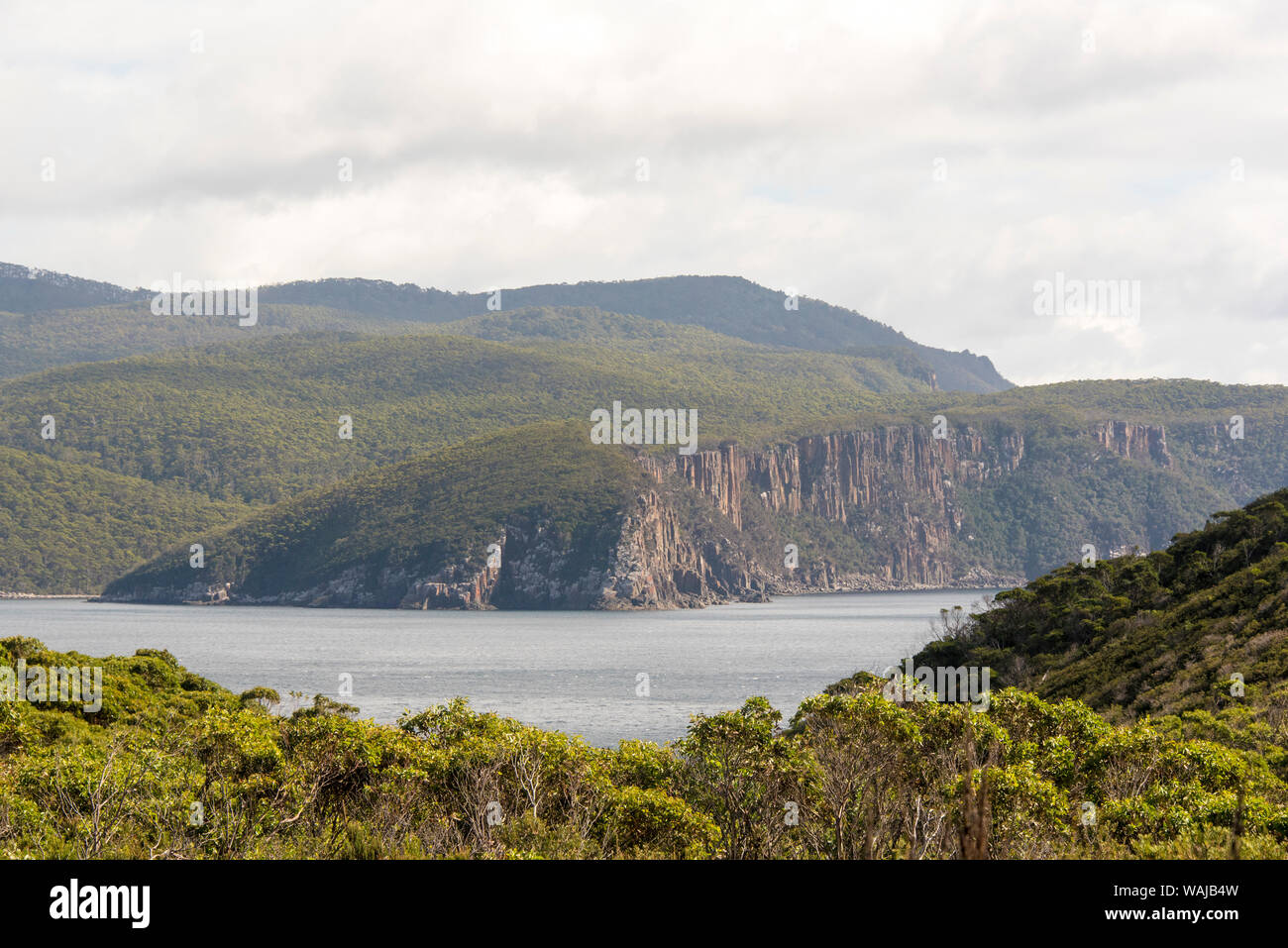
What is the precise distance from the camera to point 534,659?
445 ft

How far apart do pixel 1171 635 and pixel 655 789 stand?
34524 millimetres

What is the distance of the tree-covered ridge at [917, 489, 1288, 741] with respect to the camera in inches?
1483

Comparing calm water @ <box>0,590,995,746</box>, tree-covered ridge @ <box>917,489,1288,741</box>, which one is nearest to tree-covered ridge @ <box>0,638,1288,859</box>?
tree-covered ridge @ <box>917,489,1288,741</box>

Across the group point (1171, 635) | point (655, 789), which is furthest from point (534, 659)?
point (655, 789)

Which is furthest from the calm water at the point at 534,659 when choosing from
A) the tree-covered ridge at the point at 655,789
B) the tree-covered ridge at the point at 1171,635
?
the tree-covered ridge at the point at 655,789

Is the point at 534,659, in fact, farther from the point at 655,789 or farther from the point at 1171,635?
the point at 655,789

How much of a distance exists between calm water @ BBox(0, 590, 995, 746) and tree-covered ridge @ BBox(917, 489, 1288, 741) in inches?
769

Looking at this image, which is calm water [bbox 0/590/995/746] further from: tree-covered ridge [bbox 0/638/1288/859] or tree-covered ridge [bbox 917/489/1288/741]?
tree-covered ridge [bbox 0/638/1288/859]

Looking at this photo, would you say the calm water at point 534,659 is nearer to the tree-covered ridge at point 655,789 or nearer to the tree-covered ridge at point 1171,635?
the tree-covered ridge at point 1171,635

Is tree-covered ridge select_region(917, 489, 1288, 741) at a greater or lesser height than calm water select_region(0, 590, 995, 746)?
greater

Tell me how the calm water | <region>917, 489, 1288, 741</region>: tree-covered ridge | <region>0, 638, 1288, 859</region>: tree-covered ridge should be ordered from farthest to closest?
the calm water → <region>917, 489, 1288, 741</region>: tree-covered ridge → <region>0, 638, 1288, 859</region>: tree-covered ridge

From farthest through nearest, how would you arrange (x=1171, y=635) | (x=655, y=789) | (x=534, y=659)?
(x=534, y=659), (x=1171, y=635), (x=655, y=789)

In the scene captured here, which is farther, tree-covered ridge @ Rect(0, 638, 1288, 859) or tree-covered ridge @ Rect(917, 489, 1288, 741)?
tree-covered ridge @ Rect(917, 489, 1288, 741)
